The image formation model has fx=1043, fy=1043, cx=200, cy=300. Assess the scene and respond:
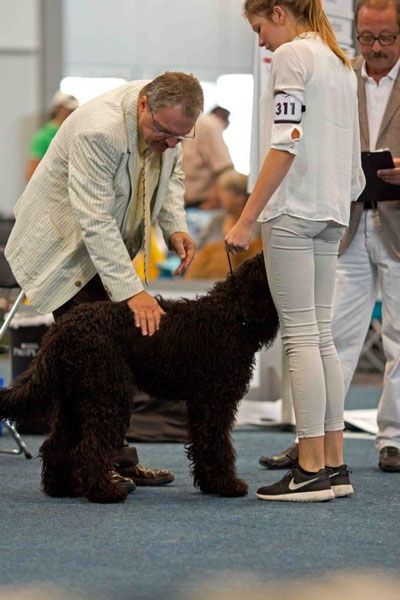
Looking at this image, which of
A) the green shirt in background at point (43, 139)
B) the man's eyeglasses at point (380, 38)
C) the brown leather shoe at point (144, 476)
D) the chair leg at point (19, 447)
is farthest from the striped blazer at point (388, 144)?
→ the green shirt in background at point (43, 139)

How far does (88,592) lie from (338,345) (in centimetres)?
188

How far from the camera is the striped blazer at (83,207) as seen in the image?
116 inches

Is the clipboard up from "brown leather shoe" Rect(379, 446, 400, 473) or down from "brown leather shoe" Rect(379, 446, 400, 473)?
up

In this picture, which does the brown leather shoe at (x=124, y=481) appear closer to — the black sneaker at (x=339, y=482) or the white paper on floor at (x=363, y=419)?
the black sneaker at (x=339, y=482)

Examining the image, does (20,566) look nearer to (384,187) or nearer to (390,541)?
(390,541)

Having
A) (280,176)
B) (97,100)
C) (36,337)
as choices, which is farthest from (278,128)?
(36,337)

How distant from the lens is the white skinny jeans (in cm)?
291

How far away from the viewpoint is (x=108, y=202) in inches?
118

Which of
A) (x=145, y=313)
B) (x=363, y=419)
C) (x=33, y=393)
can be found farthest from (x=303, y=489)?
(x=363, y=419)

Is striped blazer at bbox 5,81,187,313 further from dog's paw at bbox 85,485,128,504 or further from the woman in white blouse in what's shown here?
dog's paw at bbox 85,485,128,504

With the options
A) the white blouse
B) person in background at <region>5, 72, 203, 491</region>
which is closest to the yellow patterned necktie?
person in background at <region>5, 72, 203, 491</region>

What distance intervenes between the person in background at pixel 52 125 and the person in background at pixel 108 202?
3360mm

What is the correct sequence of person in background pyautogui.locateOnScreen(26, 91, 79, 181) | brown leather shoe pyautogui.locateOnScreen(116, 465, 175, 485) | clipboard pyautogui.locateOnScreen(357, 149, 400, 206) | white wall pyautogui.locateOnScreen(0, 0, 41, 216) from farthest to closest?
white wall pyautogui.locateOnScreen(0, 0, 41, 216), person in background pyautogui.locateOnScreen(26, 91, 79, 181), clipboard pyautogui.locateOnScreen(357, 149, 400, 206), brown leather shoe pyautogui.locateOnScreen(116, 465, 175, 485)

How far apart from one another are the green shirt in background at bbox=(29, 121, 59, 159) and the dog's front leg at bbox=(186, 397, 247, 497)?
395cm
